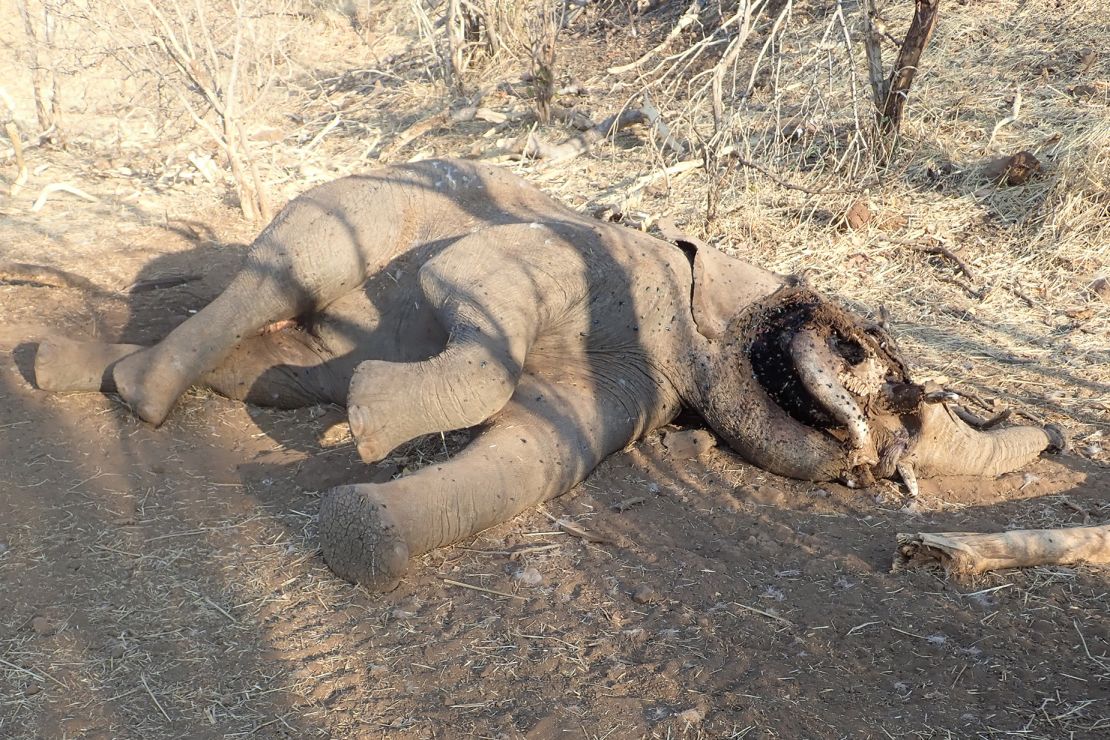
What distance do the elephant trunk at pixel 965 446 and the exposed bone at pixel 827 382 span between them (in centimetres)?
35

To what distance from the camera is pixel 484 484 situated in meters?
3.87

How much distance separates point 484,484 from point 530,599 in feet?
1.75

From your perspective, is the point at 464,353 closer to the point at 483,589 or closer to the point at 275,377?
the point at 483,589

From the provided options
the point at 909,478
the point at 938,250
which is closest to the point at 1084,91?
the point at 938,250

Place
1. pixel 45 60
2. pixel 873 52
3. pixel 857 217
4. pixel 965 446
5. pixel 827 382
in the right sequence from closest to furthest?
pixel 827 382 < pixel 965 446 < pixel 857 217 < pixel 873 52 < pixel 45 60

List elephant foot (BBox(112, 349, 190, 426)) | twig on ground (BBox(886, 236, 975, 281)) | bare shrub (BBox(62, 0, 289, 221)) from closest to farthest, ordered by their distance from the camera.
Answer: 1. elephant foot (BBox(112, 349, 190, 426))
2. twig on ground (BBox(886, 236, 975, 281))
3. bare shrub (BBox(62, 0, 289, 221))

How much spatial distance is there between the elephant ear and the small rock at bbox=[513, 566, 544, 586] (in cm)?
147

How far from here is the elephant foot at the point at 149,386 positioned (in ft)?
14.9

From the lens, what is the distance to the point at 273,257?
4.85 m

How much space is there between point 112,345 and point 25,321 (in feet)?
3.43

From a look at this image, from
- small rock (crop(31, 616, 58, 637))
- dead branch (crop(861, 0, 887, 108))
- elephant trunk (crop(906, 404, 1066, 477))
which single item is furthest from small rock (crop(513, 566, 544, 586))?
dead branch (crop(861, 0, 887, 108))

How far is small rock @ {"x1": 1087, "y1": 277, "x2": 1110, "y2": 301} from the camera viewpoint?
634cm

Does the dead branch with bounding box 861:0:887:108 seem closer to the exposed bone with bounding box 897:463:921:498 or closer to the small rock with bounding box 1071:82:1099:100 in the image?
the small rock with bounding box 1071:82:1099:100

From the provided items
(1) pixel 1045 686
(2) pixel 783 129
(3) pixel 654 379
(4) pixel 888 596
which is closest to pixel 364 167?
(2) pixel 783 129
